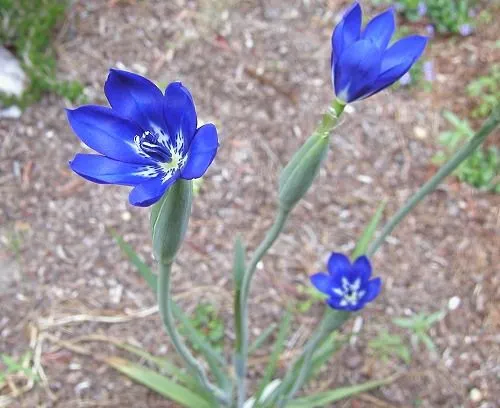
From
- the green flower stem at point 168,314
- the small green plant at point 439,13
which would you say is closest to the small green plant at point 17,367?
the green flower stem at point 168,314

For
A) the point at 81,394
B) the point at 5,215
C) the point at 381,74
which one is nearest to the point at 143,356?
the point at 81,394

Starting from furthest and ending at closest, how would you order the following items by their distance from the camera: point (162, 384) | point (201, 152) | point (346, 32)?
point (162, 384) < point (346, 32) < point (201, 152)

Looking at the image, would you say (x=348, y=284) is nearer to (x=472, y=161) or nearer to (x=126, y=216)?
(x=126, y=216)

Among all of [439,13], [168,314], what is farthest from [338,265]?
[439,13]

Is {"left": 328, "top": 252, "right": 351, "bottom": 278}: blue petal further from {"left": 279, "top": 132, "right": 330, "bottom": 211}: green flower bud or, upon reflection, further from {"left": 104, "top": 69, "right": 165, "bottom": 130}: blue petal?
{"left": 104, "top": 69, "right": 165, "bottom": 130}: blue petal

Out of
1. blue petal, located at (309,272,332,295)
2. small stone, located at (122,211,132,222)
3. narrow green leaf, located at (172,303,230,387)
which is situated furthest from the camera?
small stone, located at (122,211,132,222)

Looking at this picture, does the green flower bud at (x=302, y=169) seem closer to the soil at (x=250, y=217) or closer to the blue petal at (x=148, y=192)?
the blue petal at (x=148, y=192)

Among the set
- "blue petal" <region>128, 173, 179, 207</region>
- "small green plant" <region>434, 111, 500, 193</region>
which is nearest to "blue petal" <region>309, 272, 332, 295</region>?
"blue petal" <region>128, 173, 179, 207</region>
